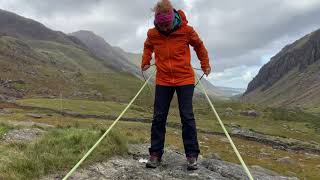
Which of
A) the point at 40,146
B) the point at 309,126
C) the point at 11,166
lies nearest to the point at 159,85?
the point at 40,146

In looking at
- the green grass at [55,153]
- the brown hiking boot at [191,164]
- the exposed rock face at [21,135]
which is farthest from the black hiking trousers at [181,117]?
the exposed rock face at [21,135]

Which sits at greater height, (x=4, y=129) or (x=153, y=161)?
(x=4, y=129)

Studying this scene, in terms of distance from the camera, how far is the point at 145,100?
424ft

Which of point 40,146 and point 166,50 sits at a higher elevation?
point 166,50

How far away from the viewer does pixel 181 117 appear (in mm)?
11750

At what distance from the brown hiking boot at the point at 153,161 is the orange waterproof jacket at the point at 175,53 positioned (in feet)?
6.01

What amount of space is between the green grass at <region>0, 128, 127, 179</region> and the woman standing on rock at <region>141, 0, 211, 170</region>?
144 centimetres

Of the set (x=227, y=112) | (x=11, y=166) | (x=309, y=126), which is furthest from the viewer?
(x=227, y=112)

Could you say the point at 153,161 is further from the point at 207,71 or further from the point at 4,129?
the point at 4,129

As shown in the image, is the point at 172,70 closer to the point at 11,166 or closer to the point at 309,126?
the point at 11,166

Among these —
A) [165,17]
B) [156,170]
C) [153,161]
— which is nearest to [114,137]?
[153,161]

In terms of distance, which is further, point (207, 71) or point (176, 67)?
point (207, 71)

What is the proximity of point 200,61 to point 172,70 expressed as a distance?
88 cm

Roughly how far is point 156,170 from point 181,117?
1.41 metres
